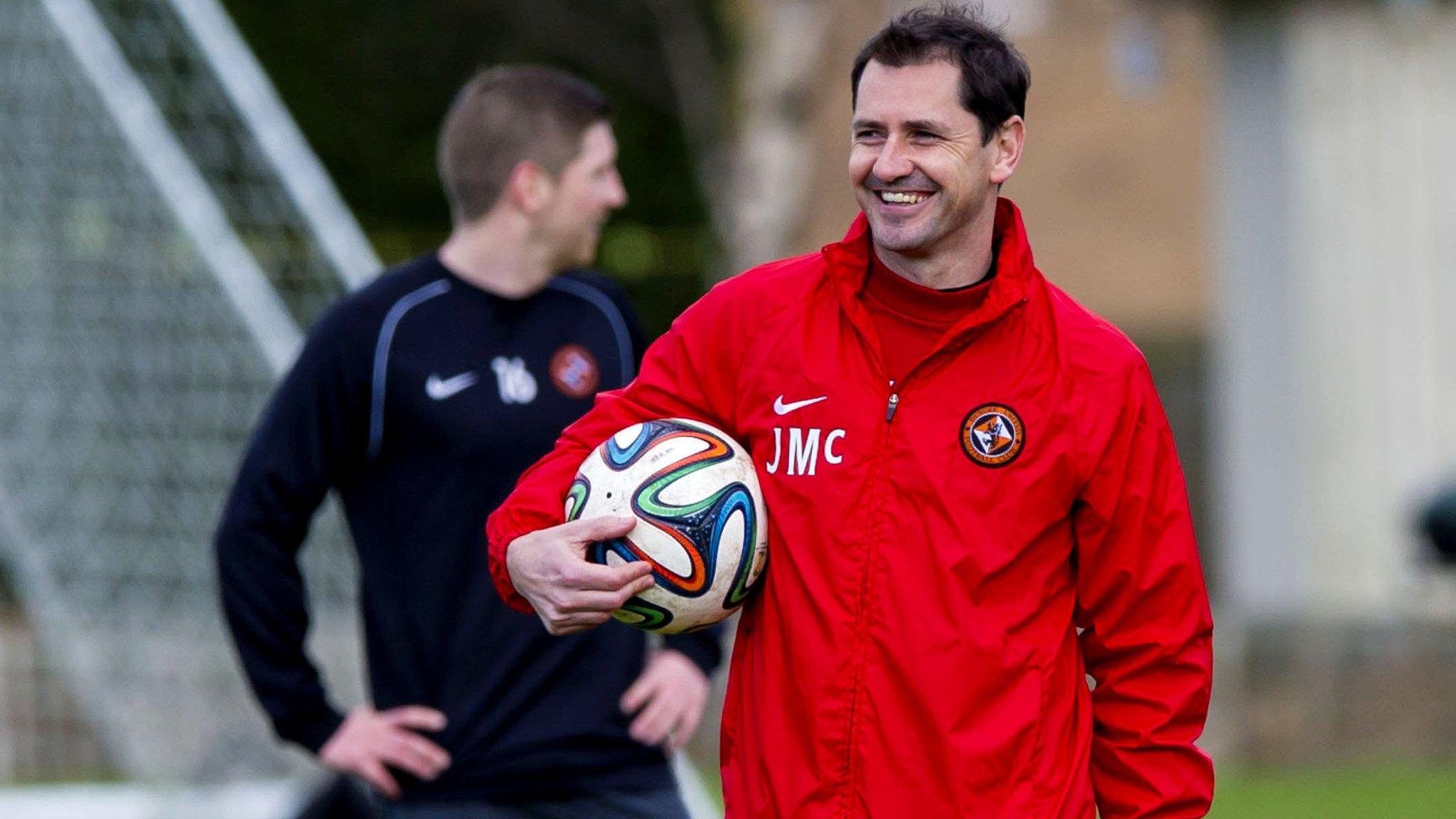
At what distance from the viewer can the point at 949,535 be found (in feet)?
12.5

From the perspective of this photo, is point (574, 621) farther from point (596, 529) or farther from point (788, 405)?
point (788, 405)

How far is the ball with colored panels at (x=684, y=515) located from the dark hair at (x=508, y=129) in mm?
1598

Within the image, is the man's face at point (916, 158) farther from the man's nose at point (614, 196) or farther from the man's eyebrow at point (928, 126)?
the man's nose at point (614, 196)

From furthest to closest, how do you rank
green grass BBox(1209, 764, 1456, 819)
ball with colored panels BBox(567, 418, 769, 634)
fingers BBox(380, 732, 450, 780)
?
green grass BBox(1209, 764, 1456, 819) → fingers BBox(380, 732, 450, 780) → ball with colored panels BBox(567, 418, 769, 634)

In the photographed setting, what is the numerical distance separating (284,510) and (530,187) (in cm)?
97

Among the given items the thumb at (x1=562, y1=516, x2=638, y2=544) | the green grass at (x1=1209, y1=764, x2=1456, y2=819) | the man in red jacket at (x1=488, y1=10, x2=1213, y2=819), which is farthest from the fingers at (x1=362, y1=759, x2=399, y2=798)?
the green grass at (x1=1209, y1=764, x2=1456, y2=819)

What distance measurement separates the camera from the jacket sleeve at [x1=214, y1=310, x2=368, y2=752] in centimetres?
520

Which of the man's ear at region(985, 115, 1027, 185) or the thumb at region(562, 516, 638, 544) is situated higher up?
the man's ear at region(985, 115, 1027, 185)

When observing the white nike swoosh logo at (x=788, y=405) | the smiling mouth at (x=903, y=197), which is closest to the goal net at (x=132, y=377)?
the white nike swoosh logo at (x=788, y=405)

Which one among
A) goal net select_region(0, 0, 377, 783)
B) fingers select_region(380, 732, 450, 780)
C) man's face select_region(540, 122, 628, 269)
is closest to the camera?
fingers select_region(380, 732, 450, 780)

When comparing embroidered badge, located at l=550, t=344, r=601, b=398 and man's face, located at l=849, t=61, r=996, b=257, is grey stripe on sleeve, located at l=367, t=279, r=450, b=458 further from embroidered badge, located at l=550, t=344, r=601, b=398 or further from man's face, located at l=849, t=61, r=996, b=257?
man's face, located at l=849, t=61, r=996, b=257

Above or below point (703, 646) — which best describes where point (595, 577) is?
above

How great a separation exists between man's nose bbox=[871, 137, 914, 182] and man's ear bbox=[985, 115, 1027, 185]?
0.56 feet

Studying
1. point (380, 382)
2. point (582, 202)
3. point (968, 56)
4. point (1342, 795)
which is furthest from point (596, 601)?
point (1342, 795)
